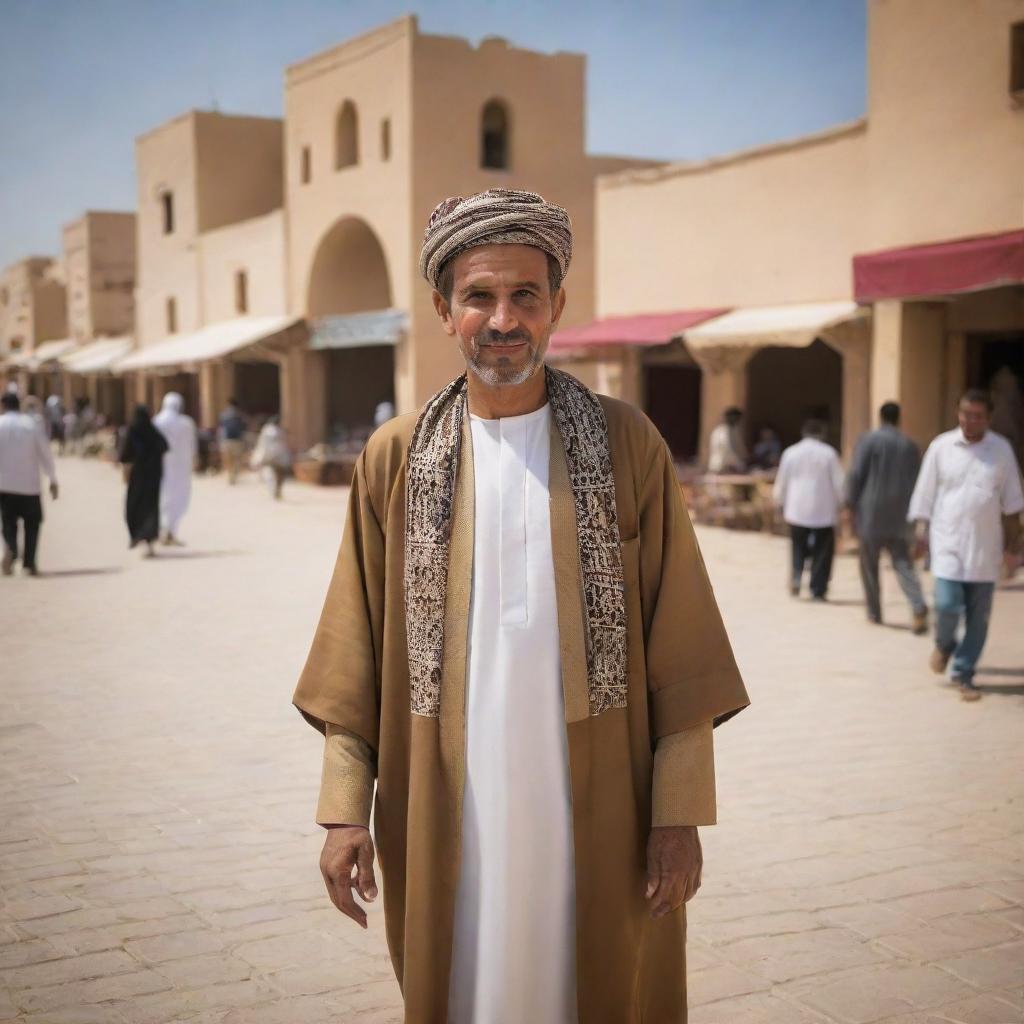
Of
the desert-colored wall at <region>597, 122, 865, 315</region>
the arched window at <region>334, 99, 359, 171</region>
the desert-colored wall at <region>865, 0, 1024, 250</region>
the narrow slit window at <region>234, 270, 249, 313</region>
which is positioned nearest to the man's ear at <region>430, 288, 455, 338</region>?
the desert-colored wall at <region>865, 0, 1024, 250</region>

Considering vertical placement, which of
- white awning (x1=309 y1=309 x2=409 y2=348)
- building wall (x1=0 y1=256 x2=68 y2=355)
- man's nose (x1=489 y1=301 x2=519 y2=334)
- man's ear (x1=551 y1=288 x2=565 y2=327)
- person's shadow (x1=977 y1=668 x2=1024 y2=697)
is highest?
building wall (x1=0 y1=256 x2=68 y2=355)

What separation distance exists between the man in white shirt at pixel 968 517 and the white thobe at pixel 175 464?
902 centimetres

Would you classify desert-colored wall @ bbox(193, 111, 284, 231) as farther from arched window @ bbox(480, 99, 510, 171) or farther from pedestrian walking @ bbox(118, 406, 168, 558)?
pedestrian walking @ bbox(118, 406, 168, 558)

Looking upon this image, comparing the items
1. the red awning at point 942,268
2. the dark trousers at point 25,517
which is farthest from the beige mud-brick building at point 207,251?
the red awning at point 942,268

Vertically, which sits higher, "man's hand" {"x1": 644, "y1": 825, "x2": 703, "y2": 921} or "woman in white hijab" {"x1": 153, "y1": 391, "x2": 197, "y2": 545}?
"woman in white hijab" {"x1": 153, "y1": 391, "x2": 197, "y2": 545}

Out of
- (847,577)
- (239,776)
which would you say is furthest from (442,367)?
(239,776)

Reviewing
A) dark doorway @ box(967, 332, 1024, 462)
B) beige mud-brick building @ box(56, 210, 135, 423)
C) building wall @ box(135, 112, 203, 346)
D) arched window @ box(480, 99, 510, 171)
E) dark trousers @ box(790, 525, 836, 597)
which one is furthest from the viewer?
beige mud-brick building @ box(56, 210, 135, 423)

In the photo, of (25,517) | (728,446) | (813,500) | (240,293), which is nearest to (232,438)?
(240,293)

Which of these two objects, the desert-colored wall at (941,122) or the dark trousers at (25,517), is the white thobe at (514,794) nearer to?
the dark trousers at (25,517)

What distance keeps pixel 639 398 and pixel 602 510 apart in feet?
52.0

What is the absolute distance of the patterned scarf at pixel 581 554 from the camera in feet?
7.68

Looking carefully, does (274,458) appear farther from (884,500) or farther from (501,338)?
→ (501,338)

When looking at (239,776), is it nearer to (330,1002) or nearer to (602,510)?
(330,1002)

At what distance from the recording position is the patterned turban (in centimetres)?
237
